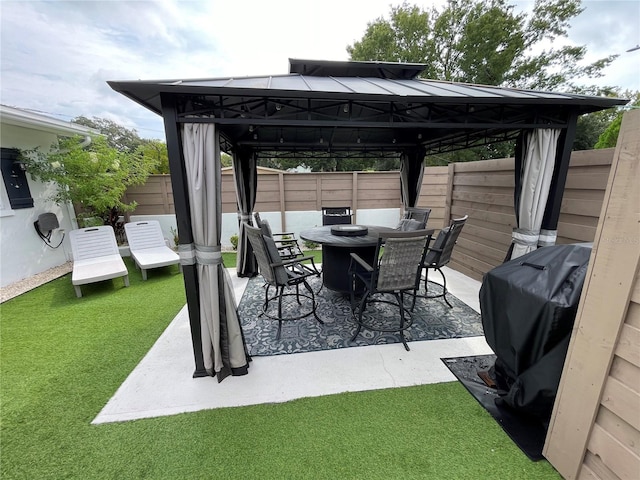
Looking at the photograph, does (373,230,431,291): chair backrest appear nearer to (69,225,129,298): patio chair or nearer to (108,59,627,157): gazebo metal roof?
(108,59,627,157): gazebo metal roof

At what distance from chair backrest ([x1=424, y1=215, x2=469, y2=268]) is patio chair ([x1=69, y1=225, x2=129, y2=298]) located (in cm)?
447

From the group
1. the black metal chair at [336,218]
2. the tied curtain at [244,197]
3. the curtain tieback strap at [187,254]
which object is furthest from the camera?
the black metal chair at [336,218]

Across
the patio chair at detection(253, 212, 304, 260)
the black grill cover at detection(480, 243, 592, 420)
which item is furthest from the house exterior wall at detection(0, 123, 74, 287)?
the black grill cover at detection(480, 243, 592, 420)

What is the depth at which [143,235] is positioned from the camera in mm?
4926

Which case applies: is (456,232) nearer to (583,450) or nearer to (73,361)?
(583,450)

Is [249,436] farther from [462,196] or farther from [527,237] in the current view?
[462,196]

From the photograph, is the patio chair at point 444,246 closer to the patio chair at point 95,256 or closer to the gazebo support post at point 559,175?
the gazebo support post at point 559,175

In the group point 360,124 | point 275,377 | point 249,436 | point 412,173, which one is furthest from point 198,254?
point 412,173

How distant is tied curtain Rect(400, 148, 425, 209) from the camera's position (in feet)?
16.6

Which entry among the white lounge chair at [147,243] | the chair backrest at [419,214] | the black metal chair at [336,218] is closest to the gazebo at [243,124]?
the chair backrest at [419,214]

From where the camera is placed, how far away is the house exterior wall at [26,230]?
155 inches

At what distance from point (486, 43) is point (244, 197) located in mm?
11351

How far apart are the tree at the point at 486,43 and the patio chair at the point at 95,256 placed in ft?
36.9

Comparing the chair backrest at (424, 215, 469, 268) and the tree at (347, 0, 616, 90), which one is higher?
the tree at (347, 0, 616, 90)
